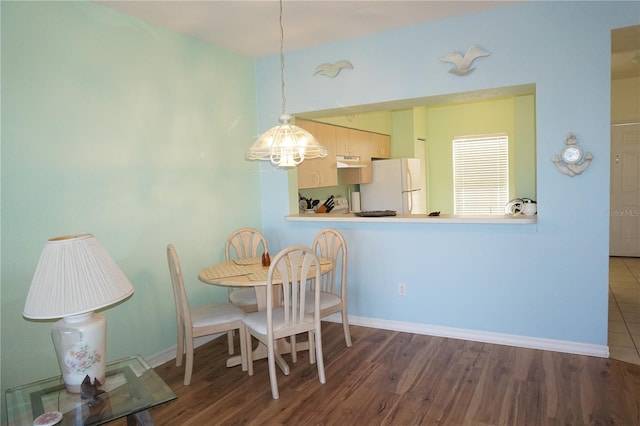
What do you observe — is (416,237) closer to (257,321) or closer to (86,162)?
(257,321)

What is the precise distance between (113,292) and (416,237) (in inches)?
98.4

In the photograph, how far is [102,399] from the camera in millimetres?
1992

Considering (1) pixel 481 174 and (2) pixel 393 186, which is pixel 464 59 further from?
(1) pixel 481 174

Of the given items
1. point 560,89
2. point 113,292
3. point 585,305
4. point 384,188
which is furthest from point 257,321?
point 384,188

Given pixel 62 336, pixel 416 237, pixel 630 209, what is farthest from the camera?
pixel 630 209

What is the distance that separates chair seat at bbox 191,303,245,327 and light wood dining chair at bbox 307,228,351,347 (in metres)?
0.55

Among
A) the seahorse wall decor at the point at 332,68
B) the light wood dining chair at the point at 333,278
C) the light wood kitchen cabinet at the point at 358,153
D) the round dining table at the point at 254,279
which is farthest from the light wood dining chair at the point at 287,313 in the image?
the light wood kitchen cabinet at the point at 358,153

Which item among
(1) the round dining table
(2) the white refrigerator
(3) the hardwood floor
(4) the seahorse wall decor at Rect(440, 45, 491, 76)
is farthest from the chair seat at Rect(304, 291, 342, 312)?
(2) the white refrigerator

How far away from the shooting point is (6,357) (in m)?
2.48

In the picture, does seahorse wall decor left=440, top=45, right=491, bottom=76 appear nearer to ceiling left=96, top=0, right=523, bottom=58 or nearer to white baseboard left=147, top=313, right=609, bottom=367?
ceiling left=96, top=0, right=523, bottom=58

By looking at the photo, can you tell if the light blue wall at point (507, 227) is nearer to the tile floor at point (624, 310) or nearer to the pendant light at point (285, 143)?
the tile floor at point (624, 310)

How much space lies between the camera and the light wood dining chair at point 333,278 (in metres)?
3.42

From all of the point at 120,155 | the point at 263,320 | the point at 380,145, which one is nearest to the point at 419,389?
the point at 263,320

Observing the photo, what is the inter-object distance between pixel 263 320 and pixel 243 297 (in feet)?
2.32
